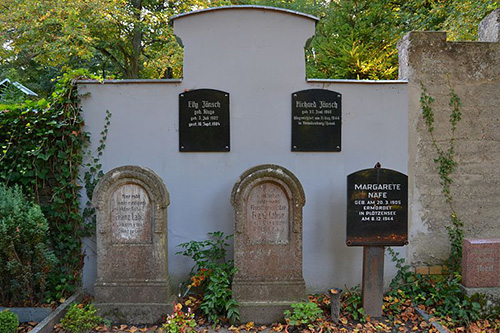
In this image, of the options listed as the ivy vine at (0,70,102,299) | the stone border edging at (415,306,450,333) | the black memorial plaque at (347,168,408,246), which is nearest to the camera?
the stone border edging at (415,306,450,333)

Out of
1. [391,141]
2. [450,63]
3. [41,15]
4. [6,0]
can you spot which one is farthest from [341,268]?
[6,0]

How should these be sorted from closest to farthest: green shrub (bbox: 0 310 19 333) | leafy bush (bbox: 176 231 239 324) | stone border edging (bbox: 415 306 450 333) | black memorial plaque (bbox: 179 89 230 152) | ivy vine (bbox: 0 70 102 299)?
green shrub (bbox: 0 310 19 333) < stone border edging (bbox: 415 306 450 333) < leafy bush (bbox: 176 231 239 324) < ivy vine (bbox: 0 70 102 299) < black memorial plaque (bbox: 179 89 230 152)

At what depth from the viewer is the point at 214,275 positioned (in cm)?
386

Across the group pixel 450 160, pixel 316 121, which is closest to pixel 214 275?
pixel 316 121

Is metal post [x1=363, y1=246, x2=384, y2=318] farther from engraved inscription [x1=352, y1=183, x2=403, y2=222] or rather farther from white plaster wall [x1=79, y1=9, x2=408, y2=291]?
white plaster wall [x1=79, y1=9, x2=408, y2=291]

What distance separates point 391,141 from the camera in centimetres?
438

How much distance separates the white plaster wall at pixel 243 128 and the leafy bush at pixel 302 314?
0.84 meters

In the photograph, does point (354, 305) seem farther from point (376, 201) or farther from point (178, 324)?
point (178, 324)

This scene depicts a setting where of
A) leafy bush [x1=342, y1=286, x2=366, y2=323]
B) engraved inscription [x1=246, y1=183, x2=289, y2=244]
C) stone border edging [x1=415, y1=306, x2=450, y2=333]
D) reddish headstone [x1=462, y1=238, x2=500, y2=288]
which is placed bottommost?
stone border edging [x1=415, y1=306, x2=450, y2=333]

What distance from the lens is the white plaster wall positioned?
430 centimetres

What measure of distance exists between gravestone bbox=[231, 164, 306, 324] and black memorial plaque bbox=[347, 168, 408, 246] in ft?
1.94

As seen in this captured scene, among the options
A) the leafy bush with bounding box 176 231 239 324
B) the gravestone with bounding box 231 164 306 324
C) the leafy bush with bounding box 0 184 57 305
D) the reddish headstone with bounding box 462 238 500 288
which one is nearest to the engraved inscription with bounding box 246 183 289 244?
the gravestone with bounding box 231 164 306 324

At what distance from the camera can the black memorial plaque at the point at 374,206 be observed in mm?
3762

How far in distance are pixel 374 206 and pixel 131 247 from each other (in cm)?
277
